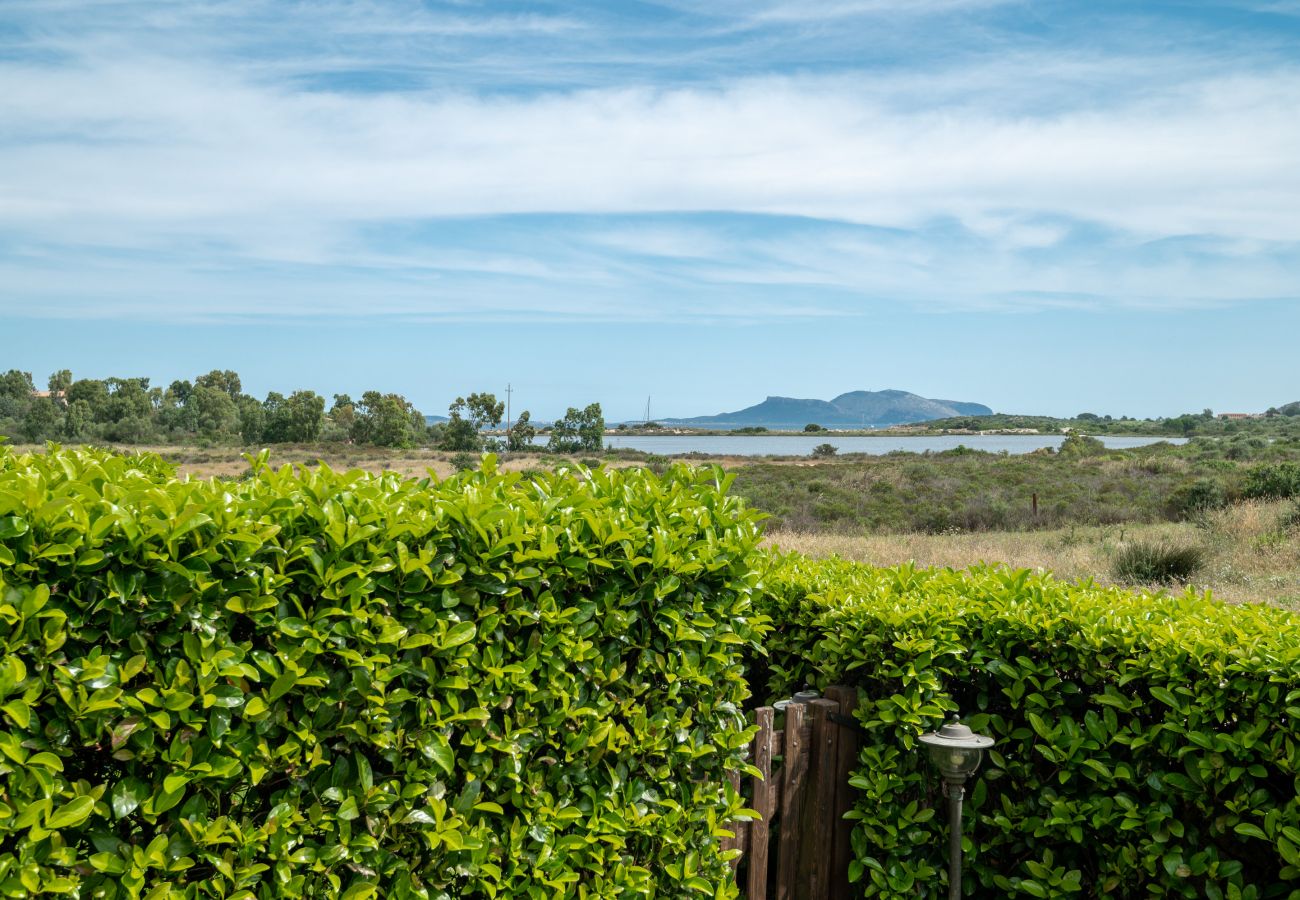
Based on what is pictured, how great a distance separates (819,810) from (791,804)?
140mm

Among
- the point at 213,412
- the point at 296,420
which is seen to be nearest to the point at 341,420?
the point at 296,420

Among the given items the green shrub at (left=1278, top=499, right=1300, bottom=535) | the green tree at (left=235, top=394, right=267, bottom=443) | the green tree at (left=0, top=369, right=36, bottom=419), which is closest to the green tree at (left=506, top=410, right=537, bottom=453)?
the green tree at (left=235, top=394, right=267, bottom=443)

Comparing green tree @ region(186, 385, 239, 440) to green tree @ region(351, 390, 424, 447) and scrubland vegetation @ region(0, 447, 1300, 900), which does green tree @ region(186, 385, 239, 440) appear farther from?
scrubland vegetation @ region(0, 447, 1300, 900)

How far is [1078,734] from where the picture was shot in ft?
13.0

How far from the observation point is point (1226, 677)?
149 inches

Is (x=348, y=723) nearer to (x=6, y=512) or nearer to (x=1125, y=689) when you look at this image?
(x=6, y=512)

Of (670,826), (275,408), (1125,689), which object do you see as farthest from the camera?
(275,408)

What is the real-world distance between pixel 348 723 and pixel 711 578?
162 centimetres

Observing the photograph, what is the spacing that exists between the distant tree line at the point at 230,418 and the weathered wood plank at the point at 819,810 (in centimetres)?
6161

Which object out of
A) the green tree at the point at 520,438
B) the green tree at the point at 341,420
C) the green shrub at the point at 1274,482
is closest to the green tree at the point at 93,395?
the green tree at the point at 341,420

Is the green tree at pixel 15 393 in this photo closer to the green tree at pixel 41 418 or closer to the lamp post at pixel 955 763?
the green tree at pixel 41 418

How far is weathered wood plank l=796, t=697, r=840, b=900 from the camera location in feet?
14.2

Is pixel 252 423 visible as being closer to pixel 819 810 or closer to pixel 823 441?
pixel 823 441

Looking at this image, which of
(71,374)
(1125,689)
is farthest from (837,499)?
(71,374)
